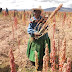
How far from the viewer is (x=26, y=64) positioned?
2.82 m

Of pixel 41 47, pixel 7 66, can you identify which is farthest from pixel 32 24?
pixel 7 66

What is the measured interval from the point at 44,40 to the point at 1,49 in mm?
2029

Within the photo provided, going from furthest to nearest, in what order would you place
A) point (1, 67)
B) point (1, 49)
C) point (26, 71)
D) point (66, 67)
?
point (1, 49), point (1, 67), point (26, 71), point (66, 67)

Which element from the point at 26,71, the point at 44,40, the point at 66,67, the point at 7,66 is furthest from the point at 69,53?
the point at 66,67

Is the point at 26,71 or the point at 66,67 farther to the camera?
the point at 26,71

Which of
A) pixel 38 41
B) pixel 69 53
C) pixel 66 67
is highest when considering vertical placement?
pixel 66 67

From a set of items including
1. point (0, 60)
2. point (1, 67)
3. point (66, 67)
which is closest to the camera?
point (66, 67)

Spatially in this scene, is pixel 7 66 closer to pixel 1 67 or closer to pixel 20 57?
pixel 1 67

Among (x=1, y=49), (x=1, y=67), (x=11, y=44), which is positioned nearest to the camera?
(x=1, y=67)

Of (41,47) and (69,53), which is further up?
(41,47)

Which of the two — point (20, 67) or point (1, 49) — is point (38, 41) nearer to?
point (20, 67)

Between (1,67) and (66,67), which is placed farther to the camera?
(1,67)

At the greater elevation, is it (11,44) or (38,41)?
(38,41)

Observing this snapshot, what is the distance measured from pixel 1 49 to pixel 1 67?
1.12 meters
